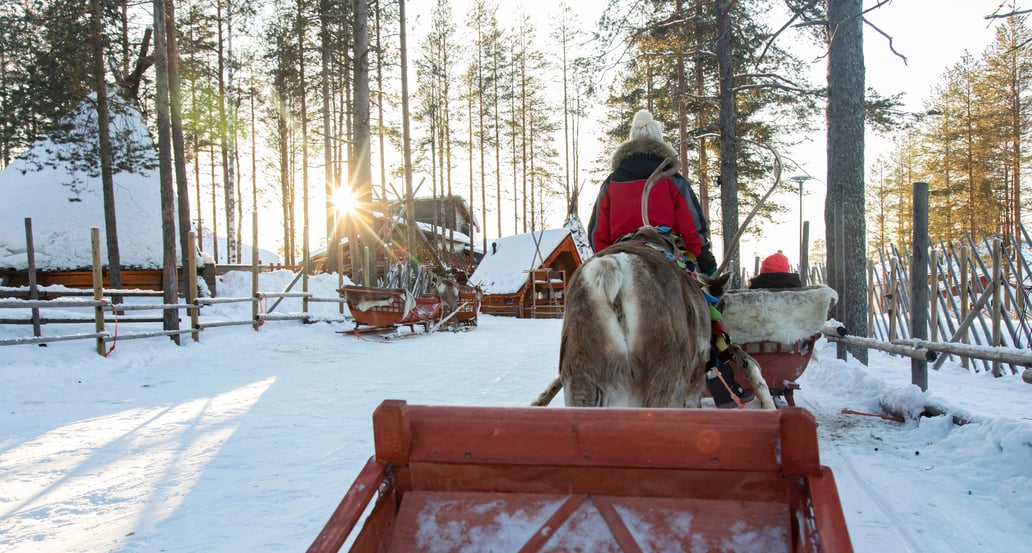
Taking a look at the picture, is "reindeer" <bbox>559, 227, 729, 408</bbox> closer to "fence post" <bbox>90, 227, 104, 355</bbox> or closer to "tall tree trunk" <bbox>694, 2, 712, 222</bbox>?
"tall tree trunk" <bbox>694, 2, 712, 222</bbox>

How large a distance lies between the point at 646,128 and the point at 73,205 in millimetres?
20366

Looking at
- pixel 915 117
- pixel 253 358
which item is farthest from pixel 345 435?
pixel 915 117

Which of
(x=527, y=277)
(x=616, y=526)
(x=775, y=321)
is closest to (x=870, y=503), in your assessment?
(x=775, y=321)

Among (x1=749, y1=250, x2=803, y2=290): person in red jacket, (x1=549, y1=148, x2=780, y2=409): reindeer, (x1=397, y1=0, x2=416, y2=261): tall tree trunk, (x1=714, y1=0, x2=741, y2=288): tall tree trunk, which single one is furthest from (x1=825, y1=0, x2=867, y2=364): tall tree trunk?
(x1=397, y1=0, x2=416, y2=261): tall tree trunk

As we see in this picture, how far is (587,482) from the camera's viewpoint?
62.7 inches

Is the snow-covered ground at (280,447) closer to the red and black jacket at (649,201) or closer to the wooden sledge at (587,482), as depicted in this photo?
the wooden sledge at (587,482)

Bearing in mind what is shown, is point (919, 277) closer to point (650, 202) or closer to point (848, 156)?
point (848, 156)

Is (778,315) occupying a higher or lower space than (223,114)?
lower

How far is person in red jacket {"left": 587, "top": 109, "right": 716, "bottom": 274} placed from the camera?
3.22 meters

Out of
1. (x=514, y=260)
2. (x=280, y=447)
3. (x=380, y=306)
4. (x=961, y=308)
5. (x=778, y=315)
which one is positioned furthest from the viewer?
(x=514, y=260)

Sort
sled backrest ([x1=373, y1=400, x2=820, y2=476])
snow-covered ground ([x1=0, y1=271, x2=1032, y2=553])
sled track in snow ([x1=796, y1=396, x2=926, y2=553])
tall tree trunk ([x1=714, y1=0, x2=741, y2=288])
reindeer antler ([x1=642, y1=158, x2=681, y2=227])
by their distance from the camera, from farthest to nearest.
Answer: tall tree trunk ([x1=714, y1=0, x2=741, y2=288])
reindeer antler ([x1=642, y1=158, x2=681, y2=227])
snow-covered ground ([x1=0, y1=271, x2=1032, y2=553])
sled track in snow ([x1=796, y1=396, x2=926, y2=553])
sled backrest ([x1=373, y1=400, x2=820, y2=476])

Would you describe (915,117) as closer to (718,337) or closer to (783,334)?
(783,334)

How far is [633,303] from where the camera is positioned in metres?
2.16

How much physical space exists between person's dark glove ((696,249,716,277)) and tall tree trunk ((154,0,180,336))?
1088 centimetres
